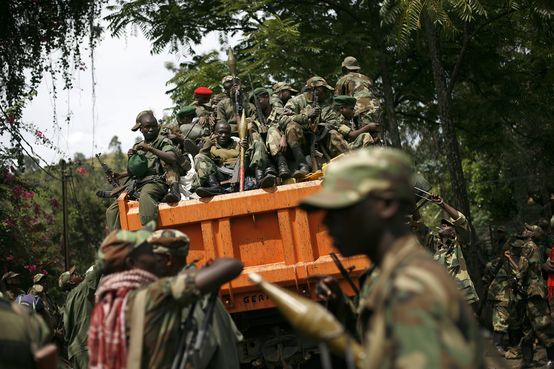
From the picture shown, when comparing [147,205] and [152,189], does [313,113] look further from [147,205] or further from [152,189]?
[147,205]

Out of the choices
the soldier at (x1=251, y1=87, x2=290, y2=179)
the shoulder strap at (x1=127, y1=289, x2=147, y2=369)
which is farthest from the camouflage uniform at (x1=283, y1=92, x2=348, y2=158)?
the shoulder strap at (x1=127, y1=289, x2=147, y2=369)

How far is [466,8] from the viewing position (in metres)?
14.0

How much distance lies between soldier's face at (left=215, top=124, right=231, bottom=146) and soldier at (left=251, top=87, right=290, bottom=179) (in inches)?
11.1

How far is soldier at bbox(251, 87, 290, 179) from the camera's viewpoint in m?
9.95

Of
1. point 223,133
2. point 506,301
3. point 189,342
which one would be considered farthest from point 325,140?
point 506,301

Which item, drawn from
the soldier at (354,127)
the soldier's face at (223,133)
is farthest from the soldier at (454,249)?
the soldier's face at (223,133)

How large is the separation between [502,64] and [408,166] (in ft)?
53.9

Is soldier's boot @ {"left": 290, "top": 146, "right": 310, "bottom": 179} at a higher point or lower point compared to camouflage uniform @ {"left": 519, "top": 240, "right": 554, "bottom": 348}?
higher

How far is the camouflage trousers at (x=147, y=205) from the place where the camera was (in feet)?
30.0

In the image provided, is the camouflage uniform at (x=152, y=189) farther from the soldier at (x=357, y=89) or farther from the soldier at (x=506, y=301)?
the soldier at (x=506, y=301)

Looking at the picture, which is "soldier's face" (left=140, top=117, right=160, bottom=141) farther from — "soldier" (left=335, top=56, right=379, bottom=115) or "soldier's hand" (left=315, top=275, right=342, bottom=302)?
"soldier's hand" (left=315, top=275, right=342, bottom=302)

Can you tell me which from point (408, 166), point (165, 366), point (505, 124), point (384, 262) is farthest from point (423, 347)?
point (505, 124)

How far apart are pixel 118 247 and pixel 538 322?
373 inches

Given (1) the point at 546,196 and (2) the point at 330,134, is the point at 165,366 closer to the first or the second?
(2) the point at 330,134
